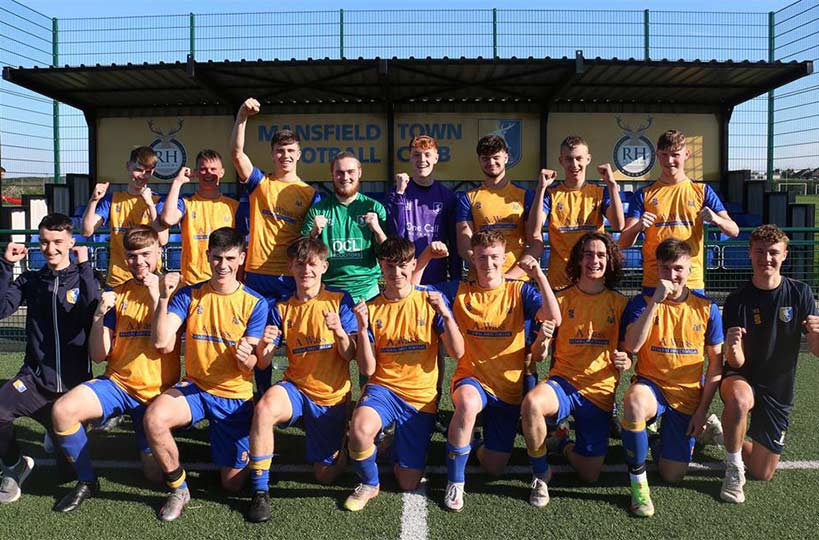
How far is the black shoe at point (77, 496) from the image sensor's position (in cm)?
321

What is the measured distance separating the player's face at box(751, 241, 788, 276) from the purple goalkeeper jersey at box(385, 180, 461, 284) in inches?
75.4

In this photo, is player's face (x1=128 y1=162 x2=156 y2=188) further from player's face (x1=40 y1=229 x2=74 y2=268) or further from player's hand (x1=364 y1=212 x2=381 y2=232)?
player's hand (x1=364 y1=212 x2=381 y2=232)

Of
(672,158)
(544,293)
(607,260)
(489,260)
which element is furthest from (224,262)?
(672,158)

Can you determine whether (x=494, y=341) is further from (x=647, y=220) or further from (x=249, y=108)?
(x=249, y=108)

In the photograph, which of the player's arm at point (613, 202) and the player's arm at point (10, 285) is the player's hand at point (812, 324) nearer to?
the player's arm at point (613, 202)

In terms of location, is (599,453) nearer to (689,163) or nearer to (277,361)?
(277,361)

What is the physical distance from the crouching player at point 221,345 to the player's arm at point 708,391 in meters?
2.56

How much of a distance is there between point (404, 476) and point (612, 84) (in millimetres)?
10846

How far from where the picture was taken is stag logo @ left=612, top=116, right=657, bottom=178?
1332 centimetres

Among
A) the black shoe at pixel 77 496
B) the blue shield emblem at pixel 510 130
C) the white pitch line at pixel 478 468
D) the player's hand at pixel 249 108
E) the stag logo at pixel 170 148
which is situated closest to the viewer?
the black shoe at pixel 77 496

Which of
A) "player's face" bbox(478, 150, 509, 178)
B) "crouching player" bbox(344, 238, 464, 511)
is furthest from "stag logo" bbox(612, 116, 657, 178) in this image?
"crouching player" bbox(344, 238, 464, 511)

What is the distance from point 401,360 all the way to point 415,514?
33.8 inches

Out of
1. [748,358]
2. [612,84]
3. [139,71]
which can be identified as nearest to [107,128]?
[139,71]

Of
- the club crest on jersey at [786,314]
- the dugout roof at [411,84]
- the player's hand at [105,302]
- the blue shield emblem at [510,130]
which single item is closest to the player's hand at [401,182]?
the player's hand at [105,302]
